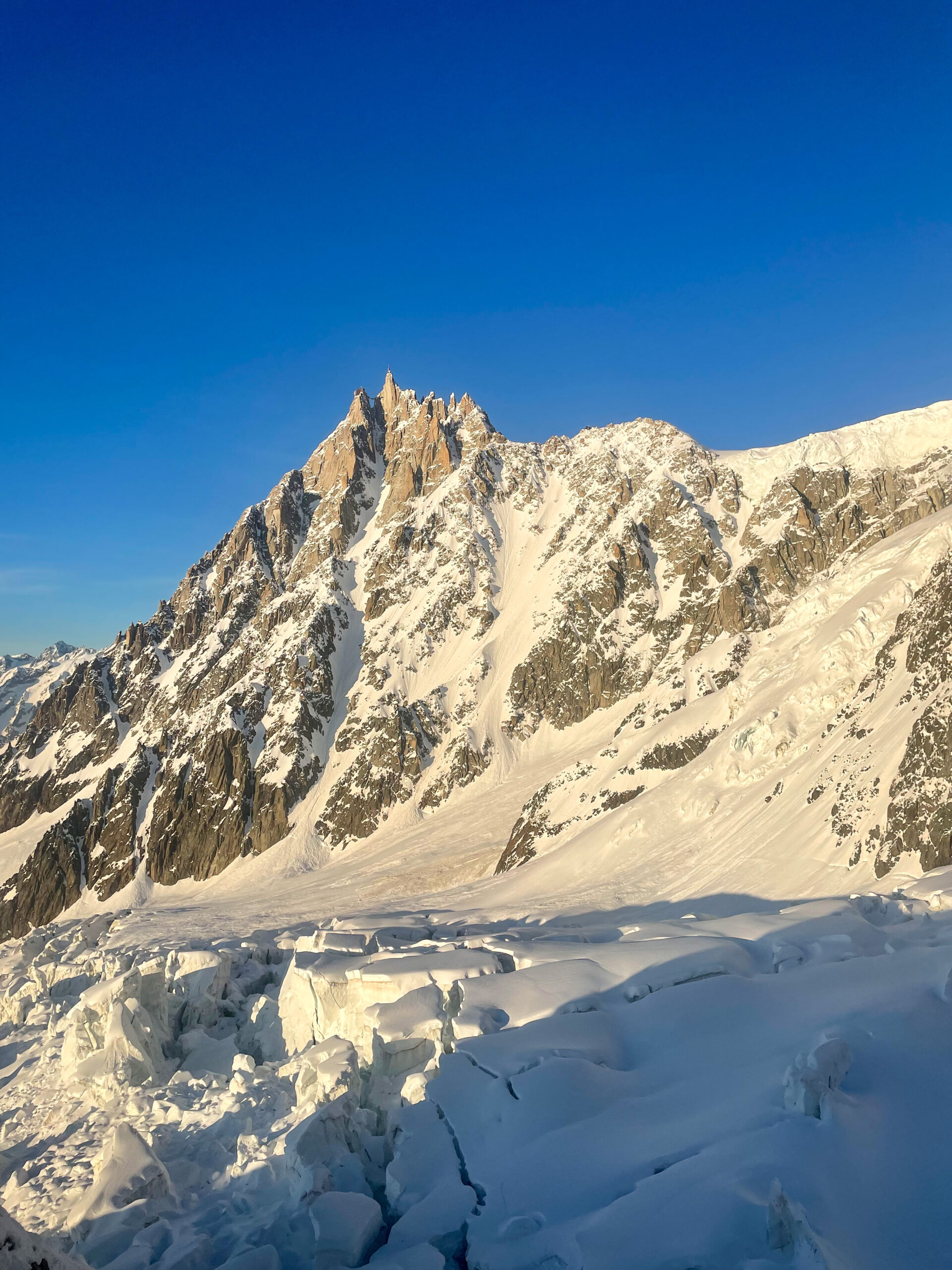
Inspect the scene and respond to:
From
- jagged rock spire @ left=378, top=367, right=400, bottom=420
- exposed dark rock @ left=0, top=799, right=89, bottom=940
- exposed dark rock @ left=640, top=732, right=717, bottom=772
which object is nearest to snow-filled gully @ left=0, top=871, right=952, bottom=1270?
A: exposed dark rock @ left=640, top=732, right=717, bottom=772

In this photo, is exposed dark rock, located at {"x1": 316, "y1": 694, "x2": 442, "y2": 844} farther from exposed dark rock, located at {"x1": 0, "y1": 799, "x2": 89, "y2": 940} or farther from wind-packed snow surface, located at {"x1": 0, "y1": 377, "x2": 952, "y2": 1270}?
exposed dark rock, located at {"x1": 0, "y1": 799, "x2": 89, "y2": 940}

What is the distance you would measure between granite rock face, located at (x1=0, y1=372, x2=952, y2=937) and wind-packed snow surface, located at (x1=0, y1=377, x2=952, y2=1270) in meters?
0.78

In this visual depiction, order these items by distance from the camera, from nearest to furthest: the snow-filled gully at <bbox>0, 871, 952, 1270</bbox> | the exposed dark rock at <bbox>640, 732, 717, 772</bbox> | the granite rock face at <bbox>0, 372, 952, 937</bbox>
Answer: the snow-filled gully at <bbox>0, 871, 952, 1270</bbox>
the exposed dark rock at <bbox>640, 732, 717, 772</bbox>
the granite rock face at <bbox>0, 372, 952, 937</bbox>

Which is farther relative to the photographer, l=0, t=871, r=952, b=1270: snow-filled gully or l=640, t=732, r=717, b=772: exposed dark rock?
l=640, t=732, r=717, b=772: exposed dark rock

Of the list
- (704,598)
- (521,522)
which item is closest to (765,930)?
(704,598)

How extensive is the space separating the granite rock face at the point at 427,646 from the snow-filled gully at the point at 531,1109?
160 ft

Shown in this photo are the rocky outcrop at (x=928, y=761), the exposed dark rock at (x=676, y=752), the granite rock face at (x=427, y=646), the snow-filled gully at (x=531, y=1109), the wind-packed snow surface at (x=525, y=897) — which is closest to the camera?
the snow-filled gully at (x=531, y=1109)

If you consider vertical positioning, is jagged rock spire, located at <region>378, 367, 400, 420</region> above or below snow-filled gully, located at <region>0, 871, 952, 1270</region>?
above

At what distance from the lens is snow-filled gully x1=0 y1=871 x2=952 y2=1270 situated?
31.5ft

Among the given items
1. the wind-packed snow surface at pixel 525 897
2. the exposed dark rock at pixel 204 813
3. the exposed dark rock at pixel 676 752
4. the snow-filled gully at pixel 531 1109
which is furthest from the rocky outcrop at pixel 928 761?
the exposed dark rock at pixel 204 813

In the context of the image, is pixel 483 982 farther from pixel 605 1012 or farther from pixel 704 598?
pixel 704 598

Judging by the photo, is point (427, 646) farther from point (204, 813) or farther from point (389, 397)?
point (389, 397)

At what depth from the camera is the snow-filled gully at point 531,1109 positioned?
31.5ft

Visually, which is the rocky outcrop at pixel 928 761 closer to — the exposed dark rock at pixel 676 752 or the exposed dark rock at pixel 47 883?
the exposed dark rock at pixel 676 752
